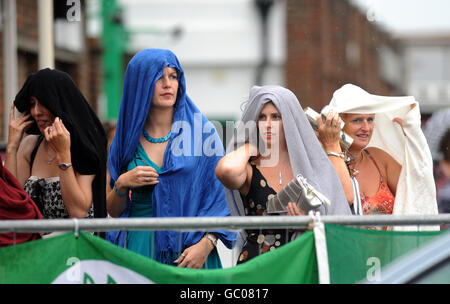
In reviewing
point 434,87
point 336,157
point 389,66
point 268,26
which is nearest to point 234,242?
point 336,157

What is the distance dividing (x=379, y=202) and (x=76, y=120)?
5.66ft

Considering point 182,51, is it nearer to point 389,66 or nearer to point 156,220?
point 389,66

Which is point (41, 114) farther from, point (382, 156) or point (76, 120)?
point (382, 156)

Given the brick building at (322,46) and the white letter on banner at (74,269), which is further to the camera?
the brick building at (322,46)

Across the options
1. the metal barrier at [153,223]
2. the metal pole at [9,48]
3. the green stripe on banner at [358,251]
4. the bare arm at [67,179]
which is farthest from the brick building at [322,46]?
the metal barrier at [153,223]

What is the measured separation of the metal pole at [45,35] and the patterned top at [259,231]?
3.58 metres

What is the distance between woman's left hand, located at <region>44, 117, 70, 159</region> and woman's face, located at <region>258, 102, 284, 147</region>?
3.25 feet

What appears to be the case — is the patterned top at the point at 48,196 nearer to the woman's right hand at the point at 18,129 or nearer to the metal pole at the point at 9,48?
the woman's right hand at the point at 18,129

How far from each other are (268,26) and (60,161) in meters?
19.1

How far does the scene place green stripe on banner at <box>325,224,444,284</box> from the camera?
3.71 metres

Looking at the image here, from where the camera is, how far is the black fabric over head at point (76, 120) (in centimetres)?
450

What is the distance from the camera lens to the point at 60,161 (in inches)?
174

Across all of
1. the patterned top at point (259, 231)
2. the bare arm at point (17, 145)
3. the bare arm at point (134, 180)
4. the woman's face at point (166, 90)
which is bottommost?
the patterned top at point (259, 231)

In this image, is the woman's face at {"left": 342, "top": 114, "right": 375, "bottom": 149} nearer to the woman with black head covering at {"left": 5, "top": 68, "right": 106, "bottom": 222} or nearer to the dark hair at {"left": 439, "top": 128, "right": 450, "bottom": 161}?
the woman with black head covering at {"left": 5, "top": 68, "right": 106, "bottom": 222}
